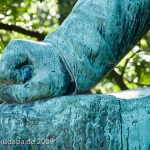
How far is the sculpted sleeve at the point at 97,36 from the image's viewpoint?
2154mm

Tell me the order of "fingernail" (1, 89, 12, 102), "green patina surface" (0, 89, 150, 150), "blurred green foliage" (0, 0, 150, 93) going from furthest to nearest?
"blurred green foliage" (0, 0, 150, 93) → "fingernail" (1, 89, 12, 102) → "green patina surface" (0, 89, 150, 150)

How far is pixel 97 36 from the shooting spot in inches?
85.7

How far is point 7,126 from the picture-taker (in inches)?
80.8

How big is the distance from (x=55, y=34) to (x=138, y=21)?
277 mm

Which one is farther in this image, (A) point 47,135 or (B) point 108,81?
(B) point 108,81

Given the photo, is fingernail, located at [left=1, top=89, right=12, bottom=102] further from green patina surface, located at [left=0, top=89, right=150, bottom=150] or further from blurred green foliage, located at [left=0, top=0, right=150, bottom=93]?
blurred green foliage, located at [left=0, top=0, right=150, bottom=93]

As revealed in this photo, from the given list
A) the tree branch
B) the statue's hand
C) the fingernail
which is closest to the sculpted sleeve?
the statue's hand

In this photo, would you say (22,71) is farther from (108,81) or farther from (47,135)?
(108,81)

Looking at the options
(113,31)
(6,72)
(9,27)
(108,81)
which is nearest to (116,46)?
(113,31)

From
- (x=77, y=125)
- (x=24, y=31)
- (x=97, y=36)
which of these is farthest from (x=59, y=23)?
(x=77, y=125)

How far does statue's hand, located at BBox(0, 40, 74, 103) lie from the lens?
2.08 meters

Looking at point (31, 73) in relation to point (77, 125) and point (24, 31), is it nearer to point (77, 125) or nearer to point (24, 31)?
point (77, 125)

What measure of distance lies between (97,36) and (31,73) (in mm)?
249

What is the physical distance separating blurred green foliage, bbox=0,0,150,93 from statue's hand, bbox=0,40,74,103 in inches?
111
